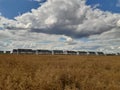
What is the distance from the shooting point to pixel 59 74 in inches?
395

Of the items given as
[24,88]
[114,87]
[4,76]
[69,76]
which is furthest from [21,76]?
[114,87]

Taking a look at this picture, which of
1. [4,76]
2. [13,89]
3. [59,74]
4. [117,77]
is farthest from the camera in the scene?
[117,77]

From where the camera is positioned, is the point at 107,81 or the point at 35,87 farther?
the point at 107,81

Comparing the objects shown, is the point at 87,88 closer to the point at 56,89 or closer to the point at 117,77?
the point at 56,89

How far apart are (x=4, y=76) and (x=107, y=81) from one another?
4.51 m

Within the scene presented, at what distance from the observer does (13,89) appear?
7773 millimetres

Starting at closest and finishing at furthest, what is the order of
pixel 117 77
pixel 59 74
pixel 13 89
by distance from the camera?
1. pixel 13 89
2. pixel 59 74
3. pixel 117 77

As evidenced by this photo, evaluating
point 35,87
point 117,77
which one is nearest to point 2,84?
point 35,87

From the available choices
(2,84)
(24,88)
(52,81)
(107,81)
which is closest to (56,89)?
(52,81)

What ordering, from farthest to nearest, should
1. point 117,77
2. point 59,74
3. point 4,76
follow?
point 117,77
point 59,74
point 4,76

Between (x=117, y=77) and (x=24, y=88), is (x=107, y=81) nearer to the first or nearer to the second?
(x=117, y=77)

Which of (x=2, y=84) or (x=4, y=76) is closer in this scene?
(x=2, y=84)

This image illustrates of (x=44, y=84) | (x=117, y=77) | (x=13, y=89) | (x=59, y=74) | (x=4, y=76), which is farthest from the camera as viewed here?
(x=117, y=77)

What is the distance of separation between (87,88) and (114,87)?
1.02 meters
